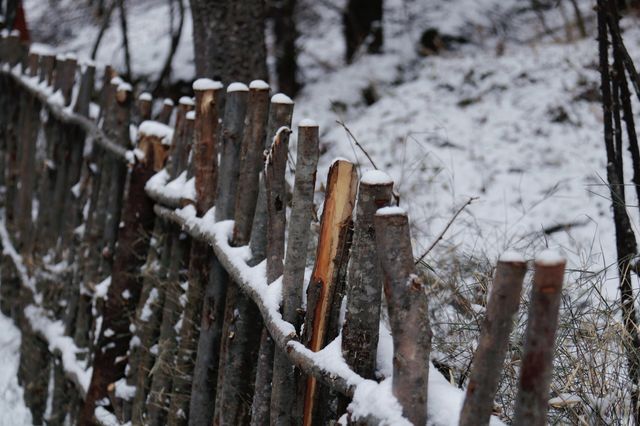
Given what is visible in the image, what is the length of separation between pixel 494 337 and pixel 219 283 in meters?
1.29

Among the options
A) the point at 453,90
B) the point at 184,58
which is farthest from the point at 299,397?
the point at 184,58

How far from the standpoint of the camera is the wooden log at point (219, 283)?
90.7 inches

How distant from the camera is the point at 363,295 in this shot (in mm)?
1514

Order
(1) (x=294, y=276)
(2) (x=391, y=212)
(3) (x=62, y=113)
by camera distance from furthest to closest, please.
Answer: (3) (x=62, y=113), (1) (x=294, y=276), (2) (x=391, y=212)

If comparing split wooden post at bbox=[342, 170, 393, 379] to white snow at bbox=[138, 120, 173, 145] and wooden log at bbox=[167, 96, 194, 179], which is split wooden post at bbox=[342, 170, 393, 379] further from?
white snow at bbox=[138, 120, 173, 145]

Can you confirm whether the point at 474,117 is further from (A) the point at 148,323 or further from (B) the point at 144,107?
(A) the point at 148,323

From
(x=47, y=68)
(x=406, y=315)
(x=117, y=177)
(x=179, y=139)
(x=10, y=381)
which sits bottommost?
(x=10, y=381)

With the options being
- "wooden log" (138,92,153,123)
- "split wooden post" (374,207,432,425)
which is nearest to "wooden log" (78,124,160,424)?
"wooden log" (138,92,153,123)

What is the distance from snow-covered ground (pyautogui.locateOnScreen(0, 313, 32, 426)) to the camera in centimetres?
375

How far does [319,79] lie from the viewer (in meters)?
7.49

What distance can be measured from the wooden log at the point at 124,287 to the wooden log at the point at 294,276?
126 centimetres

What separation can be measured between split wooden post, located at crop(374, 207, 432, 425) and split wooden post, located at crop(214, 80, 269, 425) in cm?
84

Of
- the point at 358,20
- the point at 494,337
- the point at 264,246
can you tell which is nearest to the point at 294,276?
the point at 264,246

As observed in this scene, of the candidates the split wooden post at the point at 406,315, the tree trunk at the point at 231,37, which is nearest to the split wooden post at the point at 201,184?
the split wooden post at the point at 406,315
